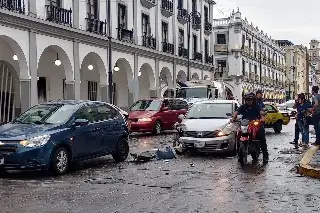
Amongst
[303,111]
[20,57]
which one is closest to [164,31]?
[20,57]

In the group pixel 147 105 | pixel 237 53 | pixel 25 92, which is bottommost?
pixel 147 105

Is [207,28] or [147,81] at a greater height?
[207,28]

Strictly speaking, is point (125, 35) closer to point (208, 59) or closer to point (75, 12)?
point (75, 12)

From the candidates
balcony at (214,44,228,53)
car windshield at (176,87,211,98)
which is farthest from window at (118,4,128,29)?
balcony at (214,44,228,53)

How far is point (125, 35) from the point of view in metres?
31.5

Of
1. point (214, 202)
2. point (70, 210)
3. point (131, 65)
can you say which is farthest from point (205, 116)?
point (131, 65)

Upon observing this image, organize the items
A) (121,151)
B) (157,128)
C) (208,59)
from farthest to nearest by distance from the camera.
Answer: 1. (208,59)
2. (157,128)
3. (121,151)

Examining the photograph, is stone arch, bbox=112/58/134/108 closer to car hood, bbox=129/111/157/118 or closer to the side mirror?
car hood, bbox=129/111/157/118

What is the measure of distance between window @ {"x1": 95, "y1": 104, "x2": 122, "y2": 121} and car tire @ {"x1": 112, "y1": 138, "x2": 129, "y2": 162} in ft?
2.23

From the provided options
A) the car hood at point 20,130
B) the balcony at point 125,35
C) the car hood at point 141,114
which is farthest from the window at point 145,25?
the car hood at point 20,130

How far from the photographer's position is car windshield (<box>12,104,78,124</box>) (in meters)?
11.1

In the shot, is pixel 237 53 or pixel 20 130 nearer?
pixel 20 130

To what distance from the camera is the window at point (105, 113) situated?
12281mm

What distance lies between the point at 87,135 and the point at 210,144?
146 inches
